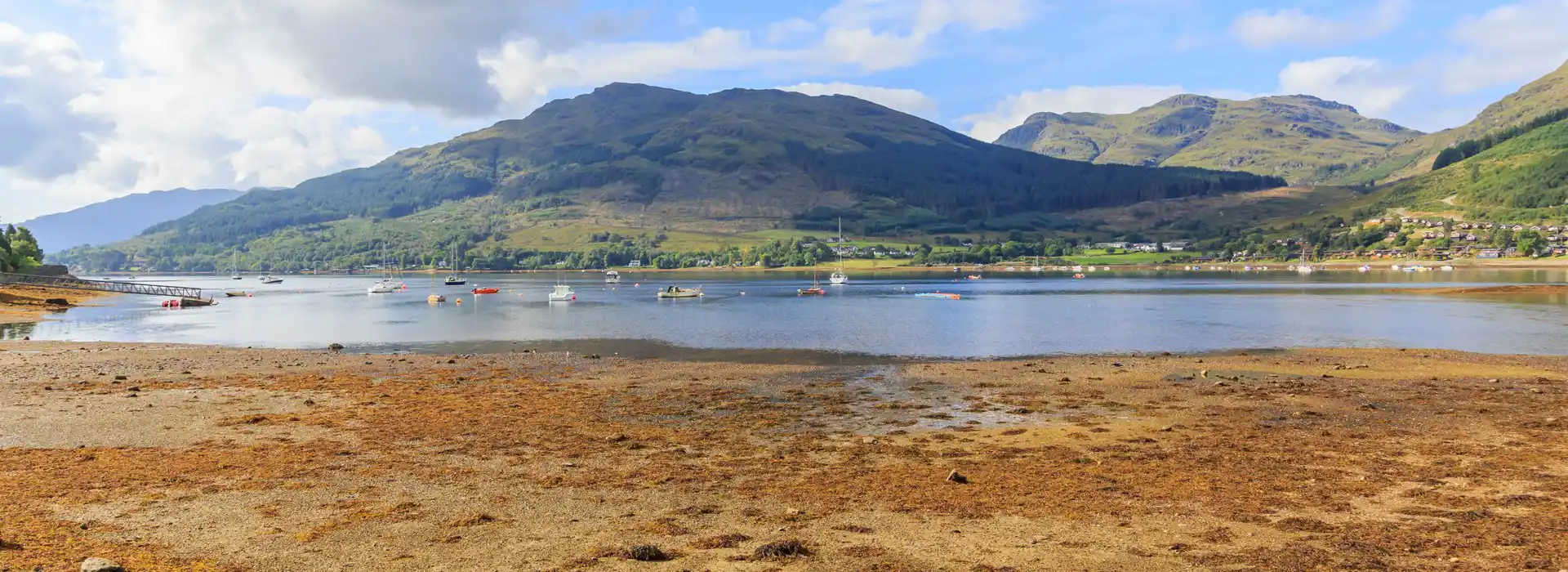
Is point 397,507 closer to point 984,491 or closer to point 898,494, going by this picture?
point 898,494

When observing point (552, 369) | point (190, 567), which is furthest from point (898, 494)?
point (552, 369)

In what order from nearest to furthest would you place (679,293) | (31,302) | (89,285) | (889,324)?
(889,324) → (31,302) → (89,285) → (679,293)

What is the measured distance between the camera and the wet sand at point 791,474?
1280 cm

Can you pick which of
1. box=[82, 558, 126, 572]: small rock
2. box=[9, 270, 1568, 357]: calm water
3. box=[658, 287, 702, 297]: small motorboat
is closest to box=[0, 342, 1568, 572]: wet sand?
box=[82, 558, 126, 572]: small rock

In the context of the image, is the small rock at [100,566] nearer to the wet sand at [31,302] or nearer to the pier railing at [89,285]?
the wet sand at [31,302]

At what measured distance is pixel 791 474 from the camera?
59.7ft

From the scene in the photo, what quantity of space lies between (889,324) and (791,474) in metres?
57.8

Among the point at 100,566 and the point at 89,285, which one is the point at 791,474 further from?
the point at 89,285

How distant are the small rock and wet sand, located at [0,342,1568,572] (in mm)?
733

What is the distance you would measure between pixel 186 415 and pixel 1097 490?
23.9 m

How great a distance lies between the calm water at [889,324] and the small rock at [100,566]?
134 feet

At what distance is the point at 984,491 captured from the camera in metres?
16.5

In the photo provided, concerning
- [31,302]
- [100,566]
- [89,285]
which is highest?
[89,285]

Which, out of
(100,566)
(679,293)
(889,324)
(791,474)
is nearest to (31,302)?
(679,293)
